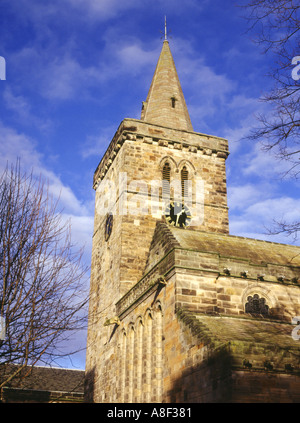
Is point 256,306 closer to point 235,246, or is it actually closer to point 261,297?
point 261,297

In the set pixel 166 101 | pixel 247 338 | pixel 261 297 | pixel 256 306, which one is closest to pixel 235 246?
pixel 261 297

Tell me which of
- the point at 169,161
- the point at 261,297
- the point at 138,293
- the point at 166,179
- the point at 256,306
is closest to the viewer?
the point at 256,306

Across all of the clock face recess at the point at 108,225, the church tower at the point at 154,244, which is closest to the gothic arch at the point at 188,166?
the church tower at the point at 154,244

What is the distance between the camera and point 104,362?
857 inches

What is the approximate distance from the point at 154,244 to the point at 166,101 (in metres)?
12.6

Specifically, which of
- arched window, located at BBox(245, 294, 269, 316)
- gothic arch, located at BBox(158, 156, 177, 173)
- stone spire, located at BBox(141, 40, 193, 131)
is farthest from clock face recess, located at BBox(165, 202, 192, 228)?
arched window, located at BBox(245, 294, 269, 316)

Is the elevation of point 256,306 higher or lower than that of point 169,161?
lower

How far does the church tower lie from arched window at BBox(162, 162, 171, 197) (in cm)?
5

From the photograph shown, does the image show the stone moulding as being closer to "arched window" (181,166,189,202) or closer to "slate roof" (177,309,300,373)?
"slate roof" (177,309,300,373)

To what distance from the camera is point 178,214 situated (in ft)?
77.0

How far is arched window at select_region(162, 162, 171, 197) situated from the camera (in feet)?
80.0

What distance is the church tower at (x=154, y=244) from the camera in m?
15.2

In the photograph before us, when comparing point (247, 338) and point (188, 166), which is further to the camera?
point (188, 166)
